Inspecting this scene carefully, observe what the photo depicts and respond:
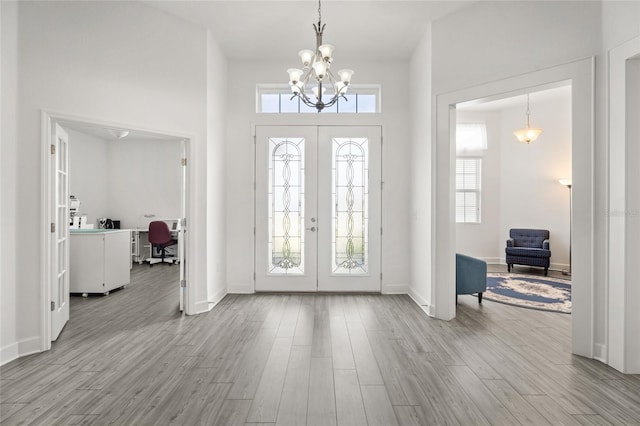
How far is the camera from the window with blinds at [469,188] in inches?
320

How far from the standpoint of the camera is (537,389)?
251 centimetres

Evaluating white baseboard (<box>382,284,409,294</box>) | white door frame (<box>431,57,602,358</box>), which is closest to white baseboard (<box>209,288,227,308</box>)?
white baseboard (<box>382,284,409,294</box>)

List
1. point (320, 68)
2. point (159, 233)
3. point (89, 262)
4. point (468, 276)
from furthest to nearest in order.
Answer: point (159, 233), point (89, 262), point (468, 276), point (320, 68)

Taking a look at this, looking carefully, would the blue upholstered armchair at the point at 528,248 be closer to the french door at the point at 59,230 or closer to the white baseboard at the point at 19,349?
the french door at the point at 59,230

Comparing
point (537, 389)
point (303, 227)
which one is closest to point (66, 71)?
point (303, 227)

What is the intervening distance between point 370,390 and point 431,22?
4.00 metres

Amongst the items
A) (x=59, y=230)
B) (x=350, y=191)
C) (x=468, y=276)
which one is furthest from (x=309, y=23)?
(x=468, y=276)

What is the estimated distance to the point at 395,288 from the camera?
5.30 m

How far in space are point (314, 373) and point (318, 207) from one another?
9.37ft

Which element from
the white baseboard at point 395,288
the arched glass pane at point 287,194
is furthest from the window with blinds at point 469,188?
the arched glass pane at point 287,194

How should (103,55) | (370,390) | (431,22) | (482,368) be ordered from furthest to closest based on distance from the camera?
(431,22) < (103,55) < (482,368) < (370,390)

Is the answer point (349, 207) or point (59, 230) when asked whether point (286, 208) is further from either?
point (59, 230)

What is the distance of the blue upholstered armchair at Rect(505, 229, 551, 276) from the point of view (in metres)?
6.74

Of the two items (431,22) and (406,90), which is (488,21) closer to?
(431,22)
